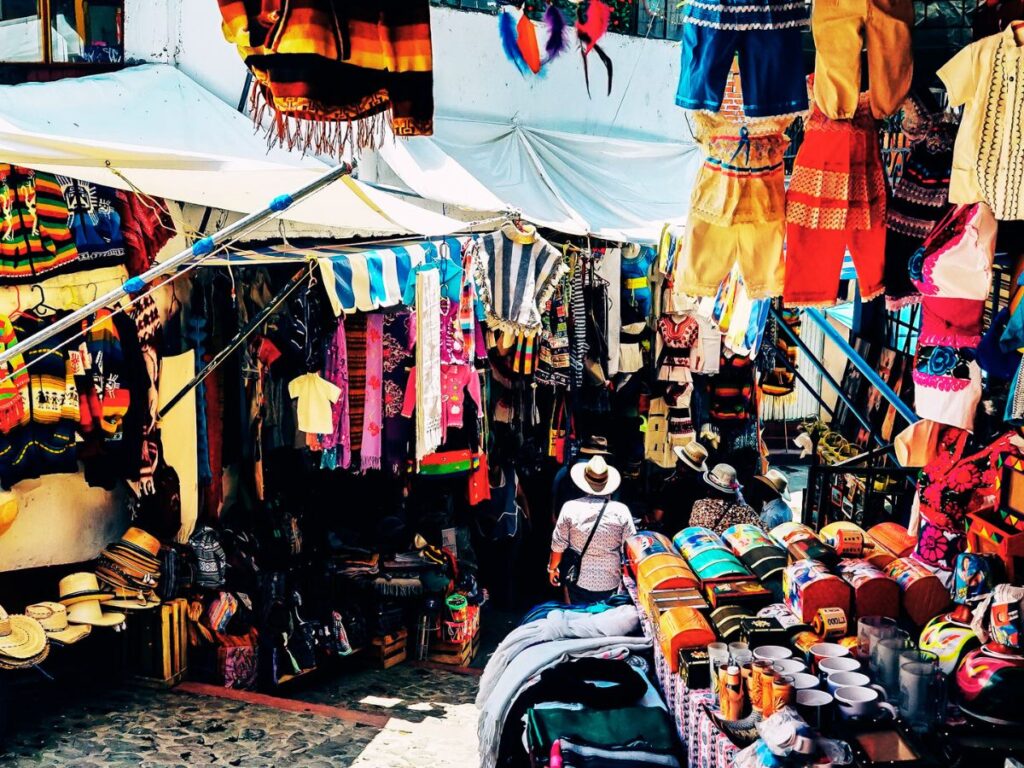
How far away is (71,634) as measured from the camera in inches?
257

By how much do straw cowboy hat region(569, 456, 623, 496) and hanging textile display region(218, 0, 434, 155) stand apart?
4.74 meters

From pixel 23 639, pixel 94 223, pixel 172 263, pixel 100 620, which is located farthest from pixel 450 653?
pixel 172 263

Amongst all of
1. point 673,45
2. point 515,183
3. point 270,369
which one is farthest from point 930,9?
point 673,45

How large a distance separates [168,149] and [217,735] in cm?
332

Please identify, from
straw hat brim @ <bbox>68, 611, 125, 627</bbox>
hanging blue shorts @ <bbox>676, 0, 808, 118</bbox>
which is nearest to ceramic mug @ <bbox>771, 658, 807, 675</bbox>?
hanging blue shorts @ <bbox>676, 0, 808, 118</bbox>

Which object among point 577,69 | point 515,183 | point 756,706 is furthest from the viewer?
point 577,69

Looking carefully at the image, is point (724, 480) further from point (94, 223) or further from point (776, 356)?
point (94, 223)

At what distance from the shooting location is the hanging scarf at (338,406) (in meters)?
7.36

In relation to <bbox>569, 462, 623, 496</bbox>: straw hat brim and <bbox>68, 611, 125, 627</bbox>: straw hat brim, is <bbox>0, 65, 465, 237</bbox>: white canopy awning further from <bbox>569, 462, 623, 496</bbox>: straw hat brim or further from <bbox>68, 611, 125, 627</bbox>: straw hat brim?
<bbox>68, 611, 125, 627</bbox>: straw hat brim

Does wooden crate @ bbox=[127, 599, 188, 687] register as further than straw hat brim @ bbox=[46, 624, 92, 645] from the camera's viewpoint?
Yes

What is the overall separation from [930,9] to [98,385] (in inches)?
187

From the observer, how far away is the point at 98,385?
6.50 meters

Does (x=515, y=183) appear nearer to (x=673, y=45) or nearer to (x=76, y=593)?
(x=673, y=45)

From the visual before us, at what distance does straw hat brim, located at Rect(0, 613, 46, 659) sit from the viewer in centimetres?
609
